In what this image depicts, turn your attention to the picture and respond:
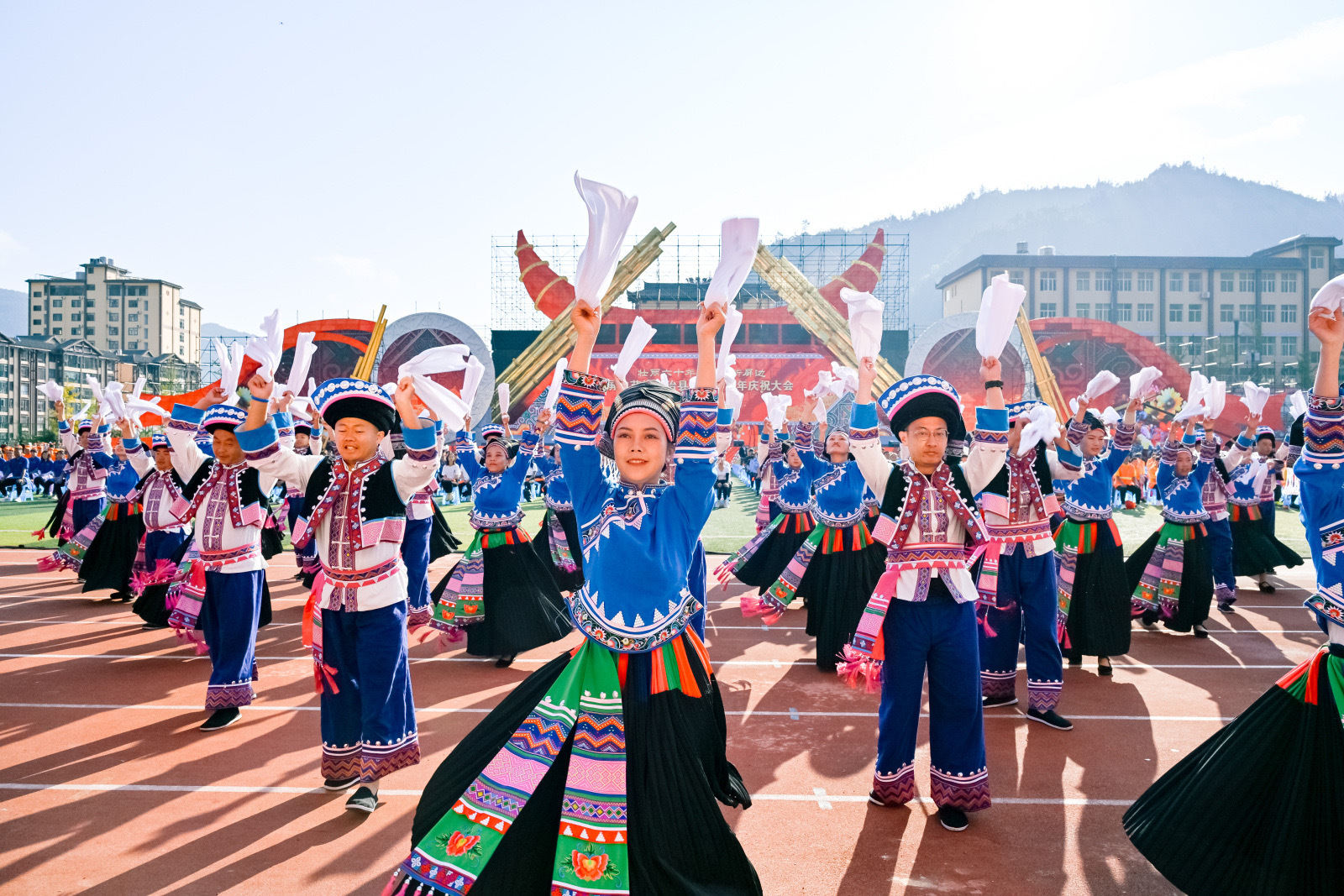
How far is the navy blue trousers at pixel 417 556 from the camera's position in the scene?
8523mm

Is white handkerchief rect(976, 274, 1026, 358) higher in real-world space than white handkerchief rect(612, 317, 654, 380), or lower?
higher

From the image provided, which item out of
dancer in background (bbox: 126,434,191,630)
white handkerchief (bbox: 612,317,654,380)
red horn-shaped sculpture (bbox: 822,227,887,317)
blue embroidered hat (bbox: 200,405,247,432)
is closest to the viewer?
white handkerchief (bbox: 612,317,654,380)

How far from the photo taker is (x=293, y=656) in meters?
7.97

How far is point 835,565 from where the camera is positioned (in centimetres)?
770

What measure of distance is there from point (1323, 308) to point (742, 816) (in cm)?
353

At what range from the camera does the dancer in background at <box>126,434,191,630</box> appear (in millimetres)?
8237

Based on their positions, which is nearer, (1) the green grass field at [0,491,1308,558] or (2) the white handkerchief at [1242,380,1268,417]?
(2) the white handkerchief at [1242,380,1268,417]

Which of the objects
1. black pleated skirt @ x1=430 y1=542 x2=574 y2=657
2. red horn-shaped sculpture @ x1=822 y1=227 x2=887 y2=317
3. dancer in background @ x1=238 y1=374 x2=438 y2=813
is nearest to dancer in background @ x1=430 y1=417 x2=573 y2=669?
black pleated skirt @ x1=430 y1=542 x2=574 y2=657

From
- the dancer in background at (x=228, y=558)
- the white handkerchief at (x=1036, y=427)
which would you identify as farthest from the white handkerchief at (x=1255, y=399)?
the dancer in background at (x=228, y=558)

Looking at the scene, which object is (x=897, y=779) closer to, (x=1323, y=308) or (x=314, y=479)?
(x=1323, y=308)

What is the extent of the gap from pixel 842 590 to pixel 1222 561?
5.75 m

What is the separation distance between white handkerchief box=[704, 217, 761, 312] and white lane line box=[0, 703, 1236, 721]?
3.75m

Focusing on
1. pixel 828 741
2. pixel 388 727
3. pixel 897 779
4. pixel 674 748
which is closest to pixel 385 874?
pixel 388 727

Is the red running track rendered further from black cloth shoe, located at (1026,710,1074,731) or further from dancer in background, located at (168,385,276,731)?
dancer in background, located at (168,385,276,731)
